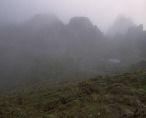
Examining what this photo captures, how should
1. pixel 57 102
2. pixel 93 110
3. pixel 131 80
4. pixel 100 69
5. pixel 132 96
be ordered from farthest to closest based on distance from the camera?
pixel 100 69
pixel 131 80
pixel 57 102
pixel 132 96
pixel 93 110

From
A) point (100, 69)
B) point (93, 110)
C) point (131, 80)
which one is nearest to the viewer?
point (93, 110)

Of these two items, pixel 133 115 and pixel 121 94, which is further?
pixel 121 94

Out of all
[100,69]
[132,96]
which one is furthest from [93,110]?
[100,69]

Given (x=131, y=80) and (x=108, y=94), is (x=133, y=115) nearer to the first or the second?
(x=108, y=94)

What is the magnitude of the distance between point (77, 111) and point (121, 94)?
558 cm

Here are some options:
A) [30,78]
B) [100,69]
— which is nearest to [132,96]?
[30,78]

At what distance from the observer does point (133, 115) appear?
16.3m

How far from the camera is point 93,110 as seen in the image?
18.4 meters

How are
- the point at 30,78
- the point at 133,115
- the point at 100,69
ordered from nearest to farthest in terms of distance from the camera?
1. the point at 133,115
2. the point at 30,78
3. the point at 100,69

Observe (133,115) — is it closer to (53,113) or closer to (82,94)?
(53,113)

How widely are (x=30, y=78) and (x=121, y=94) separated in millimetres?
162172

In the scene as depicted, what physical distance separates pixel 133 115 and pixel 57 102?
348 inches

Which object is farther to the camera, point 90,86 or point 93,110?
point 90,86

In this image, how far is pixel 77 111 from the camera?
18500 mm
